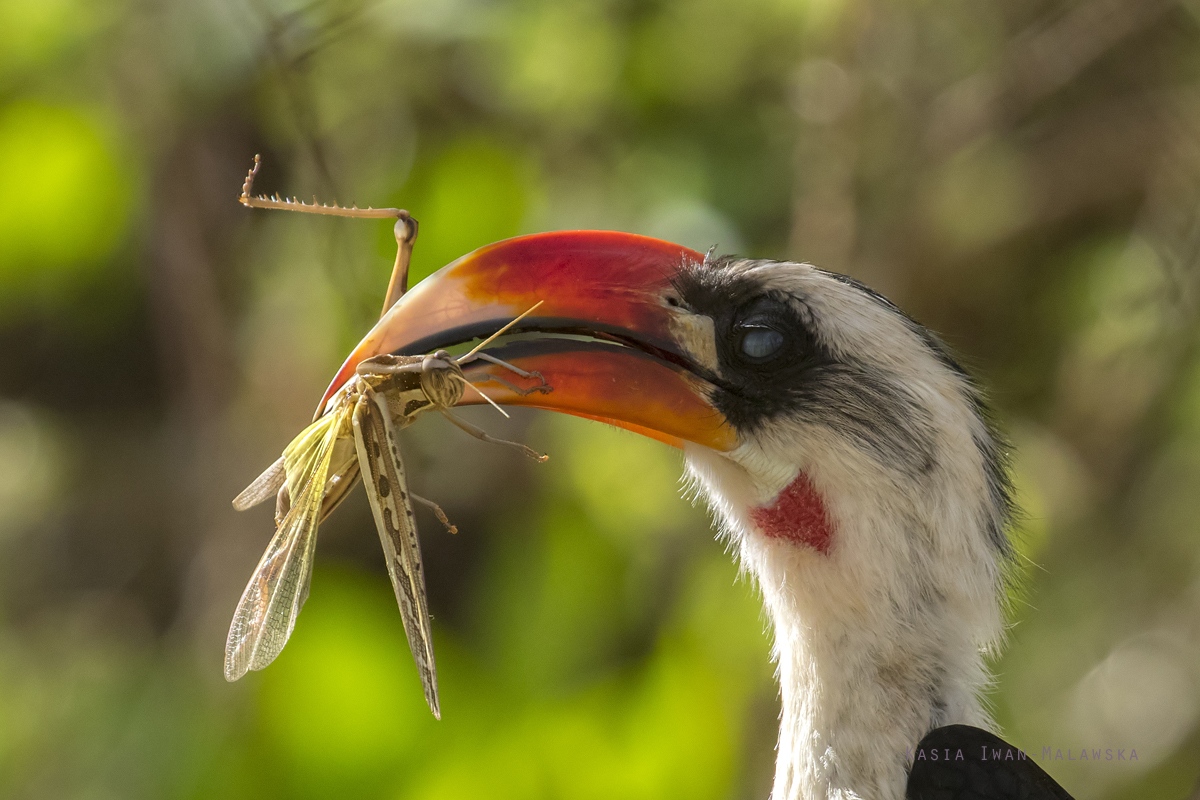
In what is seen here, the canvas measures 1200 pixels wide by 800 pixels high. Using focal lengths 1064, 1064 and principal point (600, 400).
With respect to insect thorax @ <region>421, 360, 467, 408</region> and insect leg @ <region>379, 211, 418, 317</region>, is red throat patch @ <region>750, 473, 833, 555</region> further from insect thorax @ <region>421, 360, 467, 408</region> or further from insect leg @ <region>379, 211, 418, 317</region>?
insect leg @ <region>379, 211, 418, 317</region>

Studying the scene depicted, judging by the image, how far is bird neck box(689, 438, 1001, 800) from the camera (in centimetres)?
193

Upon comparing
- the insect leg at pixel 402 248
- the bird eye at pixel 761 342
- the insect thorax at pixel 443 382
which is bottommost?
the bird eye at pixel 761 342

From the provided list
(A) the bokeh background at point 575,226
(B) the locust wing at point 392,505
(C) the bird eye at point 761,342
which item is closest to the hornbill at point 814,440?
(C) the bird eye at point 761,342

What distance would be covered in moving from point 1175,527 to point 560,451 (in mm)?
2713

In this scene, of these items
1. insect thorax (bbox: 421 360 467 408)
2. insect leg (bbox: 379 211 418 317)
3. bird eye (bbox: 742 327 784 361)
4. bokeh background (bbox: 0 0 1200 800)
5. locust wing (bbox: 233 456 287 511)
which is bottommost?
bokeh background (bbox: 0 0 1200 800)

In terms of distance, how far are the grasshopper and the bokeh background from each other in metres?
1.72

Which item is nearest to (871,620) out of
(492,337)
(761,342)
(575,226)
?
(761,342)

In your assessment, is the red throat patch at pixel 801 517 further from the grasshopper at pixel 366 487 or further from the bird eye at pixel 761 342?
the grasshopper at pixel 366 487

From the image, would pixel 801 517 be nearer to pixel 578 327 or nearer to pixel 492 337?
pixel 578 327

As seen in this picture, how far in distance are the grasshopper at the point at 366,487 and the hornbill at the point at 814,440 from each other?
0.08 metres

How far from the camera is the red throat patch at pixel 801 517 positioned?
2037mm

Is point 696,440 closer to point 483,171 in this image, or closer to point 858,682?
point 858,682

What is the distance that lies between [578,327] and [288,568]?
665 millimetres

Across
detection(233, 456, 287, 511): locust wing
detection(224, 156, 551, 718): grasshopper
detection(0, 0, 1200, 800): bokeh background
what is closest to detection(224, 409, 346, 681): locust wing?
detection(224, 156, 551, 718): grasshopper
